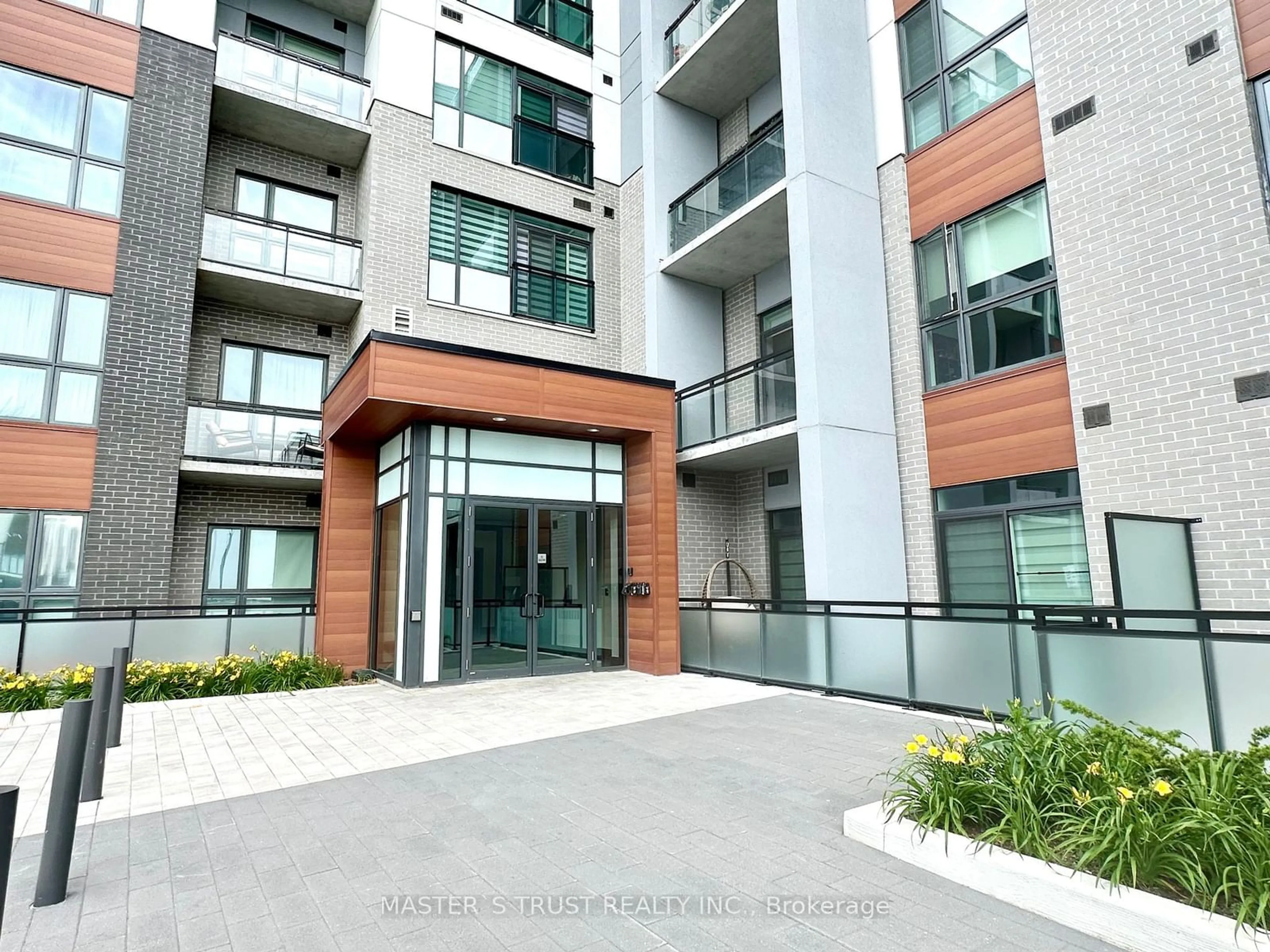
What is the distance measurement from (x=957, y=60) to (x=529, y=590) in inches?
380

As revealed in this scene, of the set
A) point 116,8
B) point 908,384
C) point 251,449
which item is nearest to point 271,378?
point 251,449

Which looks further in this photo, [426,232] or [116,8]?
[426,232]

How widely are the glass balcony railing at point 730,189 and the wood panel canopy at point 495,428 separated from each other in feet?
12.3

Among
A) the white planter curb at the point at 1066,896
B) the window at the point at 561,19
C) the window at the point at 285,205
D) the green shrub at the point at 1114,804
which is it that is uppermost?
the window at the point at 561,19

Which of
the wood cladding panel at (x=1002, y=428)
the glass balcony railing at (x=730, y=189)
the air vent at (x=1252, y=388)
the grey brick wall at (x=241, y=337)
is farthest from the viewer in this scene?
the grey brick wall at (x=241, y=337)

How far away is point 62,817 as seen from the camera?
3.28 meters

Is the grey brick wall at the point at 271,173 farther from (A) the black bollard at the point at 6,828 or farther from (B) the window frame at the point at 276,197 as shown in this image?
(A) the black bollard at the point at 6,828

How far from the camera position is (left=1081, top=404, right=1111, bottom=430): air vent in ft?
25.8

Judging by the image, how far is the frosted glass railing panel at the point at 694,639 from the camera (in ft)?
33.3

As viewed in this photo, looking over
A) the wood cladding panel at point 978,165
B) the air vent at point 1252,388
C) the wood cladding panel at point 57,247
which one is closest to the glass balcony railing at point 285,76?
the wood cladding panel at point 57,247

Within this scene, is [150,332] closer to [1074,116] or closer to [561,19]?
[561,19]

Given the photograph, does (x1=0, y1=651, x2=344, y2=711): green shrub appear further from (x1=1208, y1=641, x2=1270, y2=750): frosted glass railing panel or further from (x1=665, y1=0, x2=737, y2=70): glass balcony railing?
(x1=665, y1=0, x2=737, y2=70): glass balcony railing

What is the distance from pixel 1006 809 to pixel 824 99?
1037 centimetres

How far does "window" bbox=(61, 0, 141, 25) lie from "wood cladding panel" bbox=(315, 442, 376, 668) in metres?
8.00
